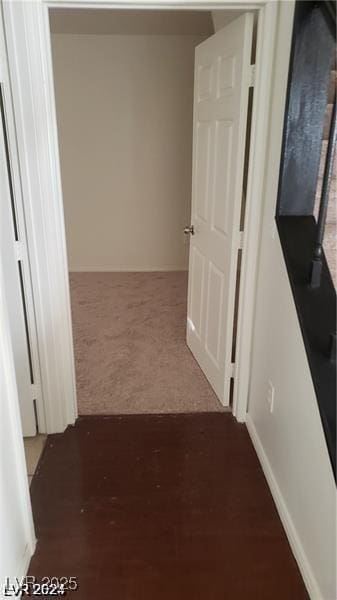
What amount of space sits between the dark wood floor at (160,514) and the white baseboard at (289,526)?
0.09 feet

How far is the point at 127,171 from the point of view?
4.77 metres

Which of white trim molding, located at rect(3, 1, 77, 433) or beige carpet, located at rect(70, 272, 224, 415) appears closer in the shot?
white trim molding, located at rect(3, 1, 77, 433)

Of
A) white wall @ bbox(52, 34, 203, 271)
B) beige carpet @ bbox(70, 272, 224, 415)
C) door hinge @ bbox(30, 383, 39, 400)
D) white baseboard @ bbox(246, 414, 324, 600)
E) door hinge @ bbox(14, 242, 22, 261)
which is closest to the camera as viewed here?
white baseboard @ bbox(246, 414, 324, 600)

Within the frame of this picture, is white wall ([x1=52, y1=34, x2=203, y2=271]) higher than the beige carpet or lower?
higher

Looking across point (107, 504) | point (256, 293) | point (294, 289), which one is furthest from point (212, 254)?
point (107, 504)

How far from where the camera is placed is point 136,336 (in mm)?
3484

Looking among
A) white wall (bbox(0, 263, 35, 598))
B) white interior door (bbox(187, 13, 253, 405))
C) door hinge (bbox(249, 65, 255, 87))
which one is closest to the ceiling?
white interior door (bbox(187, 13, 253, 405))

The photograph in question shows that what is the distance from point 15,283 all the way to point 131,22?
2946 mm

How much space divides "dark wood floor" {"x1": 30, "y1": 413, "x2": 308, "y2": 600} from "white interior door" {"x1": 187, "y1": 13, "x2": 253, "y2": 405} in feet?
1.68

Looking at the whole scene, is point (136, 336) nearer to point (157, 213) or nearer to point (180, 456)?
point (180, 456)

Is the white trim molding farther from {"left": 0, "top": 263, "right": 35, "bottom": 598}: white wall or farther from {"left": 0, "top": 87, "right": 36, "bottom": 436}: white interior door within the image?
{"left": 0, "top": 263, "right": 35, "bottom": 598}: white wall

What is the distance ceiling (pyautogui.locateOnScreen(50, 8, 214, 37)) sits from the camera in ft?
11.6

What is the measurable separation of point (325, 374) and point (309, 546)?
0.63 m

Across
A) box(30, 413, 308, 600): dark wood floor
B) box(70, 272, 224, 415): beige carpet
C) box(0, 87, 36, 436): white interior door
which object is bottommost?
box(30, 413, 308, 600): dark wood floor
